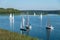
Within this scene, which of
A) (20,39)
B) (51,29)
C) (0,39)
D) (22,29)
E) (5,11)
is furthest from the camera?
(5,11)

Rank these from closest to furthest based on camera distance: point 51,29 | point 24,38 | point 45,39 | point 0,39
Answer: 1. point 0,39
2. point 24,38
3. point 45,39
4. point 51,29

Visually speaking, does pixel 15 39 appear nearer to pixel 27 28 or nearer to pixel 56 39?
pixel 56 39

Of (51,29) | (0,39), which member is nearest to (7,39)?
(0,39)

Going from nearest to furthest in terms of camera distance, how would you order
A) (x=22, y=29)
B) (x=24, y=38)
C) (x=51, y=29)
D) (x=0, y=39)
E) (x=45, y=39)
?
(x=0, y=39)
(x=24, y=38)
(x=45, y=39)
(x=22, y=29)
(x=51, y=29)

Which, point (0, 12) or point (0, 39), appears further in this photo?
point (0, 12)

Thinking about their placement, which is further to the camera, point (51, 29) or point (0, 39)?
point (51, 29)

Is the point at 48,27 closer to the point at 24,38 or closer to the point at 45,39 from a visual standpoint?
the point at 45,39

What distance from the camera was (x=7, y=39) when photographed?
78.2 ft

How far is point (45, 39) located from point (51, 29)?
718 inches

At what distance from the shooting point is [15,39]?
2477cm

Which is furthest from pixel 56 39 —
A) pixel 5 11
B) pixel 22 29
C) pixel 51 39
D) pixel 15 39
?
pixel 5 11

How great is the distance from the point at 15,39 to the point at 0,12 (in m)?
137

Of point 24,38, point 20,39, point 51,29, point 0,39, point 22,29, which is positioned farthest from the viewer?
point 51,29

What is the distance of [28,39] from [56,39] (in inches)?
558
